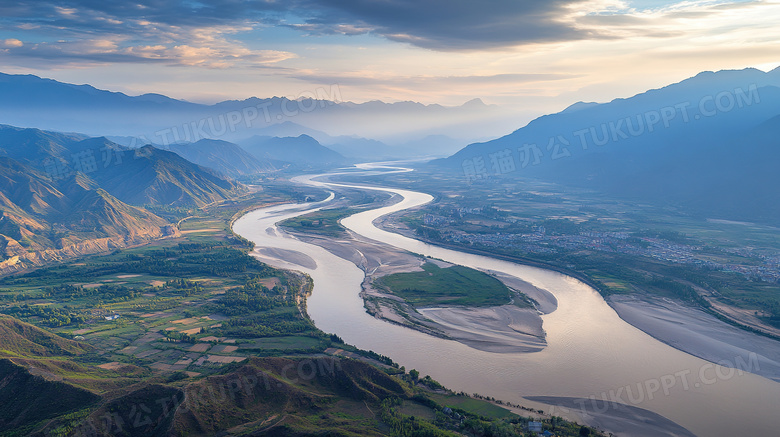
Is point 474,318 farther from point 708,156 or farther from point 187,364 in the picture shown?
point 708,156

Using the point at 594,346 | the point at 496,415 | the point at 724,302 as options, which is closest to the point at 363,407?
the point at 496,415

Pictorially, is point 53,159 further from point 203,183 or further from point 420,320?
point 420,320

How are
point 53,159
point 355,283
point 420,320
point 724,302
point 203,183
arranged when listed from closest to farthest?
1. point 420,320
2. point 724,302
3. point 355,283
4. point 53,159
5. point 203,183

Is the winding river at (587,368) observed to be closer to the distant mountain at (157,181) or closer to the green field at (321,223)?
the green field at (321,223)

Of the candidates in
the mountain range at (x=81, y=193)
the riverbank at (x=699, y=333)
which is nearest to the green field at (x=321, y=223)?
the mountain range at (x=81, y=193)

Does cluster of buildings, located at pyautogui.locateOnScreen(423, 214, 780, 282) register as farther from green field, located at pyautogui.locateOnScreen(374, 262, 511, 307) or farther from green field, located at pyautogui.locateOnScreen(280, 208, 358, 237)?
green field, located at pyautogui.locateOnScreen(280, 208, 358, 237)

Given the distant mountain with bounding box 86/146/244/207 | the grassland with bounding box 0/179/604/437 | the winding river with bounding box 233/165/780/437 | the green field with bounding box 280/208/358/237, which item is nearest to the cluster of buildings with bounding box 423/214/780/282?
the green field with bounding box 280/208/358/237
